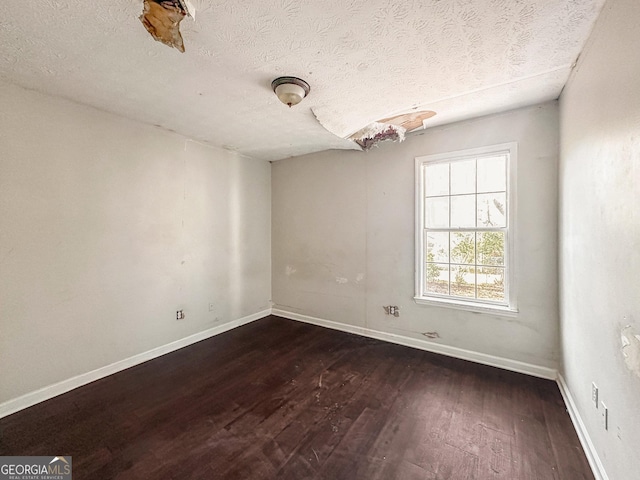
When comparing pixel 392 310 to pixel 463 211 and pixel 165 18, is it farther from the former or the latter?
pixel 165 18

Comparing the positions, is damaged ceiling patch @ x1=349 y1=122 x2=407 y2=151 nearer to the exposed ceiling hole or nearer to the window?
the exposed ceiling hole

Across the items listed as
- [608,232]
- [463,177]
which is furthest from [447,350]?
[608,232]

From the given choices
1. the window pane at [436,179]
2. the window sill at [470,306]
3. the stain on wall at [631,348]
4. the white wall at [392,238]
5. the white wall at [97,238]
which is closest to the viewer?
the stain on wall at [631,348]

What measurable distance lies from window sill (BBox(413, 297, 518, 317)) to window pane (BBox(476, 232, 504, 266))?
45 centimetres

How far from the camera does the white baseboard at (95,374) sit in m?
2.05

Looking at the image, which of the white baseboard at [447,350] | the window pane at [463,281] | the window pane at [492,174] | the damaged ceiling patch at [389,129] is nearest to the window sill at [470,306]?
the window pane at [463,281]

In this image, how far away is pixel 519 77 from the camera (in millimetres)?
1993

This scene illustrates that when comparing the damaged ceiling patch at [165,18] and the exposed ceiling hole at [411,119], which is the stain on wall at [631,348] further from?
the damaged ceiling patch at [165,18]

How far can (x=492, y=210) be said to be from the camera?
9.07 ft

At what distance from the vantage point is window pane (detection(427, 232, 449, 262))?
304 cm

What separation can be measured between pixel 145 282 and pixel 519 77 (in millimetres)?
3910

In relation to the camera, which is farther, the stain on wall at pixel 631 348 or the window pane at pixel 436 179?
the window pane at pixel 436 179

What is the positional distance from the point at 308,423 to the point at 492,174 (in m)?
2.90

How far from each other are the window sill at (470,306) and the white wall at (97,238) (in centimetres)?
266
